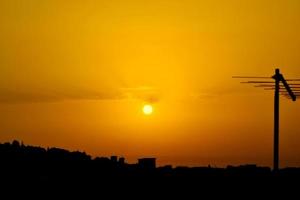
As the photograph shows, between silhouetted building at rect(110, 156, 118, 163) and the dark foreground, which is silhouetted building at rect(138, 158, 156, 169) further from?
silhouetted building at rect(110, 156, 118, 163)

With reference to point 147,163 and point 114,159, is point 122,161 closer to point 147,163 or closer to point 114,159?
point 114,159

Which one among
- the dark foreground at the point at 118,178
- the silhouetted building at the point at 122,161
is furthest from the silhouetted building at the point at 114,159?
the silhouetted building at the point at 122,161

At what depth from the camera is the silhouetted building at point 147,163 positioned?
33309mm

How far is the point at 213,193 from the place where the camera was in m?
32.5

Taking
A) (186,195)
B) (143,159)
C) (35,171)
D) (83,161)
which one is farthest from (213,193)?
(35,171)

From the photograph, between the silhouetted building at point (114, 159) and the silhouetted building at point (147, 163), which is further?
the silhouetted building at point (114, 159)

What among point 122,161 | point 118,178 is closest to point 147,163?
point 122,161

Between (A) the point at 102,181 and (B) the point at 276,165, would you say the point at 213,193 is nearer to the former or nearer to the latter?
(B) the point at 276,165

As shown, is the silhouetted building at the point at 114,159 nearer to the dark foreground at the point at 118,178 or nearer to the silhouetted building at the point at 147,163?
the dark foreground at the point at 118,178

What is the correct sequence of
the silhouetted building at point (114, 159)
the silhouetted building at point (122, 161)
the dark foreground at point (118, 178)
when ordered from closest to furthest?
the dark foreground at point (118, 178)
the silhouetted building at point (122, 161)
the silhouetted building at point (114, 159)

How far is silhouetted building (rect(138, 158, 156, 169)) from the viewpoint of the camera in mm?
33309

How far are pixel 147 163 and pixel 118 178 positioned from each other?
115 inches

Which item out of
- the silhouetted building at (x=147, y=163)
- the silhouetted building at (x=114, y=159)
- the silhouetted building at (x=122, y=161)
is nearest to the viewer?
the silhouetted building at (x=147, y=163)

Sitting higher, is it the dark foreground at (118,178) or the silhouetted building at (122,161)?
the silhouetted building at (122,161)
